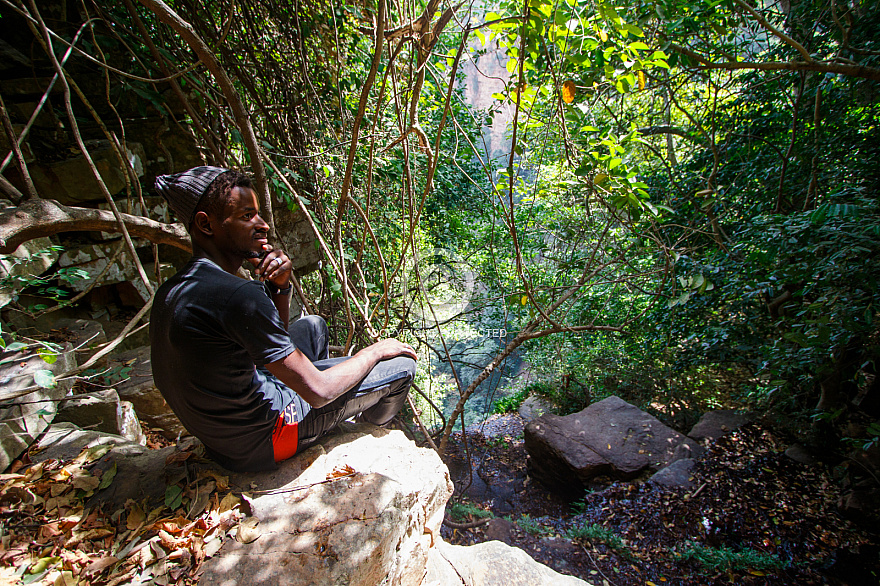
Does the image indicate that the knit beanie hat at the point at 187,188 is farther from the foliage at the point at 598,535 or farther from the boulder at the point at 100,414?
the foliage at the point at 598,535

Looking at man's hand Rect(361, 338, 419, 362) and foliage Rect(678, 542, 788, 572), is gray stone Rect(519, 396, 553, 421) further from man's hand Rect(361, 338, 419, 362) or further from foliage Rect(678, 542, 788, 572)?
man's hand Rect(361, 338, 419, 362)

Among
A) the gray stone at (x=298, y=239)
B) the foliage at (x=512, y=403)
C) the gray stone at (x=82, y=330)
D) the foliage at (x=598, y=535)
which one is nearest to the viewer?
the gray stone at (x=82, y=330)

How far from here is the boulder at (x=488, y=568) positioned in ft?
6.49

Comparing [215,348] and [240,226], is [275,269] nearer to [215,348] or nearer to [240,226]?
[240,226]

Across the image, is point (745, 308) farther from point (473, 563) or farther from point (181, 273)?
point (181, 273)

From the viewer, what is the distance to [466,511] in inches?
176

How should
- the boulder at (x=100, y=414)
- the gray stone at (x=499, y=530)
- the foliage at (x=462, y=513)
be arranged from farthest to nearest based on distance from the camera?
the foliage at (x=462, y=513)
the gray stone at (x=499, y=530)
the boulder at (x=100, y=414)

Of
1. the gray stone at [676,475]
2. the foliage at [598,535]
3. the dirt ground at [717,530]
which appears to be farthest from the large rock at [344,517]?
the gray stone at [676,475]

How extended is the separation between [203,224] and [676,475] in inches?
188

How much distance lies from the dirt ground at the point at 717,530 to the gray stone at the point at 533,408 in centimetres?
332

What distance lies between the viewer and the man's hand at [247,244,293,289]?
1.60 metres

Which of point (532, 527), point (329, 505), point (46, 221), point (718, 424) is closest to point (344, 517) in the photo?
point (329, 505)

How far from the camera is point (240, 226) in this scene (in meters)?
1.43

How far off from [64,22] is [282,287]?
2.53 meters
